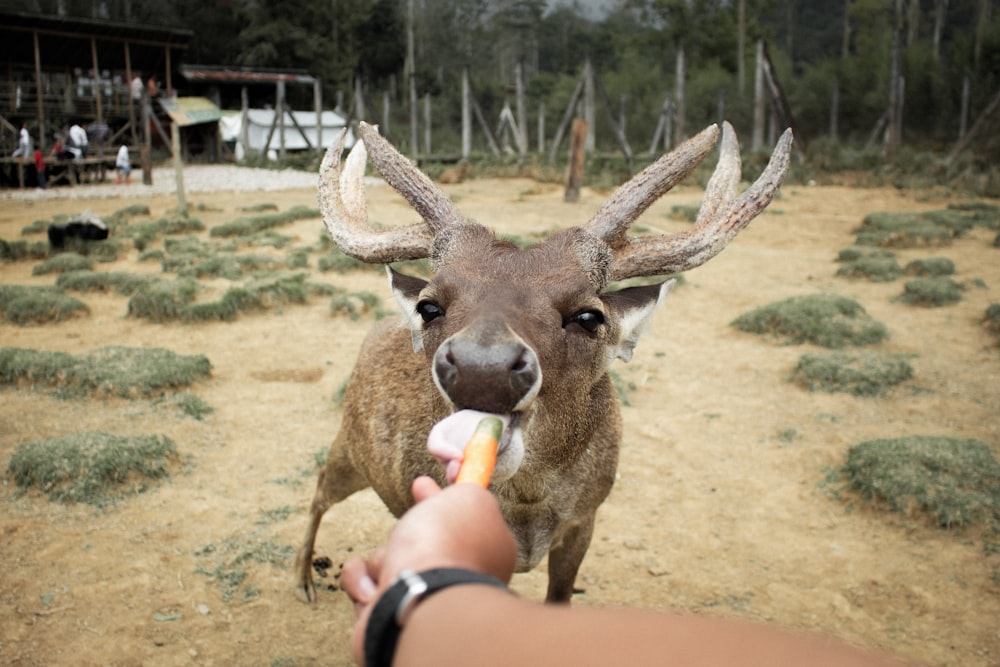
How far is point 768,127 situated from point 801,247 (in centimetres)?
2017

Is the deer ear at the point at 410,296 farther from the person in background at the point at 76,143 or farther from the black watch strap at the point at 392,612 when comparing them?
the person in background at the point at 76,143

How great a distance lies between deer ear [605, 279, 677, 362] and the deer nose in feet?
2.98

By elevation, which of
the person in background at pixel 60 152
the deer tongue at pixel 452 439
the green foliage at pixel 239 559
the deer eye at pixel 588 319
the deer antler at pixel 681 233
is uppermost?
the person in background at pixel 60 152

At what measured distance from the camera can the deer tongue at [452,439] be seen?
5.09ft

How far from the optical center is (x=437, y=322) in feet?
9.29

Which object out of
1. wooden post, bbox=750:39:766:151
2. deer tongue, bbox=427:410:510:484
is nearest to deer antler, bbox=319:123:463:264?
deer tongue, bbox=427:410:510:484

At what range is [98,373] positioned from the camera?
7.09 meters

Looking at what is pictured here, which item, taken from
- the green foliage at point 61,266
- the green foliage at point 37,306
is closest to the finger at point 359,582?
the green foliage at point 37,306

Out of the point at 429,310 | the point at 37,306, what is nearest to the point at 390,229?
the point at 429,310

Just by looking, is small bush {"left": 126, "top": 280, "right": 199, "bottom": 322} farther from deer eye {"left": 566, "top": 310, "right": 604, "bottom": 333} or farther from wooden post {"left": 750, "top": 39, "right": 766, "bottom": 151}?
wooden post {"left": 750, "top": 39, "right": 766, "bottom": 151}

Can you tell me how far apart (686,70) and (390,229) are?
1700 inches

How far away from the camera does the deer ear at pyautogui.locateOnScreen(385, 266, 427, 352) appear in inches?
123

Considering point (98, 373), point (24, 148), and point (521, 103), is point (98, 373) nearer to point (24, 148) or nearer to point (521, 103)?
point (24, 148)

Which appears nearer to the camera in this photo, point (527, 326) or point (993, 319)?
point (527, 326)
